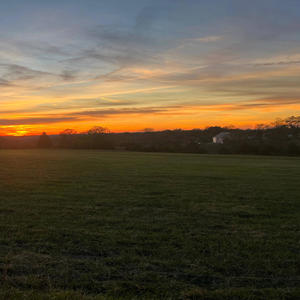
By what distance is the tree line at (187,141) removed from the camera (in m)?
66.8

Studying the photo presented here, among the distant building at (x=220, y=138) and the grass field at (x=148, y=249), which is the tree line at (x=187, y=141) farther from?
the grass field at (x=148, y=249)

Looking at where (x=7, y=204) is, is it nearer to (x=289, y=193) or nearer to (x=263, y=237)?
(x=263, y=237)

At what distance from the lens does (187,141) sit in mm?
76562

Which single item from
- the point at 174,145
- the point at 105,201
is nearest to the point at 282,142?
the point at 174,145

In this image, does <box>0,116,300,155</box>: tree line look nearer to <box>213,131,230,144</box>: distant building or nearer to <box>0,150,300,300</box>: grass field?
<box>213,131,230,144</box>: distant building

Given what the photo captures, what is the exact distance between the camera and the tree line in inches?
2630

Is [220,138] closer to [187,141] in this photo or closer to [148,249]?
[187,141]

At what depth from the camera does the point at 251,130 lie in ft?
268

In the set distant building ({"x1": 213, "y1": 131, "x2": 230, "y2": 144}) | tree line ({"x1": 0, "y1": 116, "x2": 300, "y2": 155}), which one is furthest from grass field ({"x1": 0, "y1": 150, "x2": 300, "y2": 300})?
distant building ({"x1": 213, "y1": 131, "x2": 230, "y2": 144})

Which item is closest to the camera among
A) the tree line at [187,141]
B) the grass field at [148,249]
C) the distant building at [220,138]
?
the grass field at [148,249]

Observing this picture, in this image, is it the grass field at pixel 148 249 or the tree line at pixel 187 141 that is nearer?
the grass field at pixel 148 249

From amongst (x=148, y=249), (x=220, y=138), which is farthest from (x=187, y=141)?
(x=148, y=249)

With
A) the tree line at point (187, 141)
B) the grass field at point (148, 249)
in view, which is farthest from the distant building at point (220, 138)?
the grass field at point (148, 249)

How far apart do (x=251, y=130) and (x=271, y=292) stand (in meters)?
81.2
